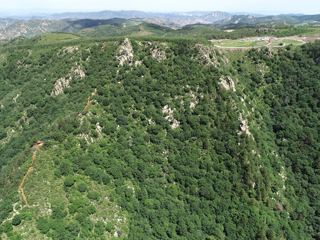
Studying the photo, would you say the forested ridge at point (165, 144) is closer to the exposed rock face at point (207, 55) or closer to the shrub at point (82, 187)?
the shrub at point (82, 187)

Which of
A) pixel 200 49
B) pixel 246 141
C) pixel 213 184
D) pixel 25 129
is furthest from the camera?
pixel 200 49

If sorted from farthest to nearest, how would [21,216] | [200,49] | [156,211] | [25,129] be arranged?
[200,49], [25,129], [156,211], [21,216]

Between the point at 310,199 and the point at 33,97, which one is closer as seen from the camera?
the point at 310,199

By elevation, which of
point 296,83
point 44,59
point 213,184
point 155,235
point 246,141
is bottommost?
point 155,235

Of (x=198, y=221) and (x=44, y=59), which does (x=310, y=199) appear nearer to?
(x=198, y=221)

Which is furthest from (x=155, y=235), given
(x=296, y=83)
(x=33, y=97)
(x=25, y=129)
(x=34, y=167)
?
(x=296, y=83)

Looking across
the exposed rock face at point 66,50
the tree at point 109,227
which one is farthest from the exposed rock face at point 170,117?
the exposed rock face at point 66,50
